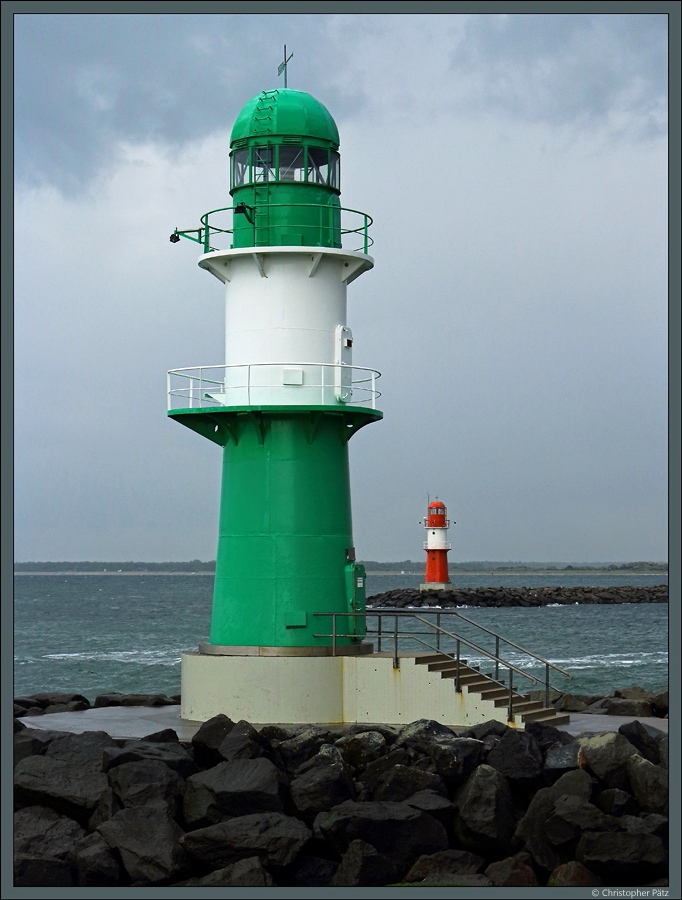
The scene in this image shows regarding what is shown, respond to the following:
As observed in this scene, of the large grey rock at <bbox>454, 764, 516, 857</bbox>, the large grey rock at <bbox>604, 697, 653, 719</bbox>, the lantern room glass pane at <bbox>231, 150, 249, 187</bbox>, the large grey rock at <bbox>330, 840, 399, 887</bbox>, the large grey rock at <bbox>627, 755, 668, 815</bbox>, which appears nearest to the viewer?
the large grey rock at <bbox>330, 840, 399, 887</bbox>

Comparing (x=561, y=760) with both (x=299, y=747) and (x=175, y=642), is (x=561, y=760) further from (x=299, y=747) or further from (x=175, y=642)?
(x=175, y=642)

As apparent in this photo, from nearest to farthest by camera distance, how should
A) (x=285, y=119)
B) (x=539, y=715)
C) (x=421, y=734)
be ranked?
(x=421, y=734)
(x=539, y=715)
(x=285, y=119)

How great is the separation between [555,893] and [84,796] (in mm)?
4786

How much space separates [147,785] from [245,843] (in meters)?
1.53

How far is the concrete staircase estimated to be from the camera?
16500 mm

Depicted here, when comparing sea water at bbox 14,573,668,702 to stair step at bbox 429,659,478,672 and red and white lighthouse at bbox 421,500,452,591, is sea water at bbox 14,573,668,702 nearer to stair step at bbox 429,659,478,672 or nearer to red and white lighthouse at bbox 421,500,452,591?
red and white lighthouse at bbox 421,500,452,591

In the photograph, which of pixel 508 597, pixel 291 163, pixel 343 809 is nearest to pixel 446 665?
pixel 343 809

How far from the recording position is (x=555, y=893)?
11.8 meters

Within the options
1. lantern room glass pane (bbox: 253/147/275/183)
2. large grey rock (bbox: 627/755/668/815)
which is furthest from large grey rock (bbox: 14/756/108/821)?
lantern room glass pane (bbox: 253/147/275/183)

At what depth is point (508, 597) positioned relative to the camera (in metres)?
80.4

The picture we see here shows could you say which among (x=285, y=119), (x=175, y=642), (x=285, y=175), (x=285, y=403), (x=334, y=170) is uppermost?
(x=285, y=119)

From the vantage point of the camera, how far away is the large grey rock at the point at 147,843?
12367 millimetres

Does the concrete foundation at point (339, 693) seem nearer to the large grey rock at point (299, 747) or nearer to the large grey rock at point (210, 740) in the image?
the large grey rock at point (299, 747)

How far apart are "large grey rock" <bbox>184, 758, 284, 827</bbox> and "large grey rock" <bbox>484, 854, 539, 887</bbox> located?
2.23 m
